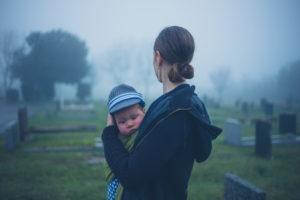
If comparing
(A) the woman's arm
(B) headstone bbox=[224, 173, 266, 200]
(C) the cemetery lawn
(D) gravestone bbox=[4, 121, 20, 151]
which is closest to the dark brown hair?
(A) the woman's arm

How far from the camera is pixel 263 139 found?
10367mm

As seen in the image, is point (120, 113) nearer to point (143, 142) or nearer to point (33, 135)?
point (143, 142)

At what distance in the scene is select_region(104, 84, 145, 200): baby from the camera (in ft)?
6.80

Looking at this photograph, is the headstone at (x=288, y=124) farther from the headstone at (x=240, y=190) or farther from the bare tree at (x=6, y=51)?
the bare tree at (x=6, y=51)

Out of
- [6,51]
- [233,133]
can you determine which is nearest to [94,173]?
[233,133]

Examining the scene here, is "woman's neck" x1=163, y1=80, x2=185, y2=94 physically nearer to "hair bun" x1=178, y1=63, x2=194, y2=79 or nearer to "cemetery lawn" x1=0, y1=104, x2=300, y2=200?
"hair bun" x1=178, y1=63, x2=194, y2=79

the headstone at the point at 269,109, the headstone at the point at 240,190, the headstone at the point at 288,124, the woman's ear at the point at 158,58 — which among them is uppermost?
the woman's ear at the point at 158,58

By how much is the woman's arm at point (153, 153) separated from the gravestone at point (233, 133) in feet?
35.0

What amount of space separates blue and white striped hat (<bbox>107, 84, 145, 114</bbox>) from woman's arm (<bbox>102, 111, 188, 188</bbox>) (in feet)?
1.14

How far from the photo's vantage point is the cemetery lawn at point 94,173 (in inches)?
274

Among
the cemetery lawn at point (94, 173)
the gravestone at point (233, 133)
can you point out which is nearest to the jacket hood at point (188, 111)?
the cemetery lawn at point (94, 173)

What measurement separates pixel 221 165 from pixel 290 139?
4.95 metres

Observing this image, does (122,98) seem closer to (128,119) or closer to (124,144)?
(128,119)

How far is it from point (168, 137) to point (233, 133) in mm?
11079
